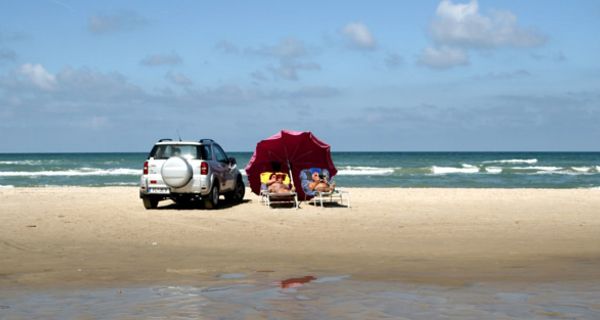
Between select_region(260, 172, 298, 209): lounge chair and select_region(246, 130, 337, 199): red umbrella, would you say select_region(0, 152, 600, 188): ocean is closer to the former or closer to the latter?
select_region(246, 130, 337, 199): red umbrella

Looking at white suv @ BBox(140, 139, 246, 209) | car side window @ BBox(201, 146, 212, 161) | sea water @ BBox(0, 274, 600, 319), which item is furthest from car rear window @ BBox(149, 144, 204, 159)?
sea water @ BBox(0, 274, 600, 319)

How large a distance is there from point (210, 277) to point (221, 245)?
10.3 ft

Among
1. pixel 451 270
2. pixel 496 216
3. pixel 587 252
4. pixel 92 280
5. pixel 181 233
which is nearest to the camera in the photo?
pixel 92 280

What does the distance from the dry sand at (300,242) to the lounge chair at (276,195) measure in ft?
1.23

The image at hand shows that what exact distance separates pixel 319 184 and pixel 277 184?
3.40 ft

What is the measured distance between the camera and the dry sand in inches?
336

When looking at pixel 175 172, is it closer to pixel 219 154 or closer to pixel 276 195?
pixel 219 154

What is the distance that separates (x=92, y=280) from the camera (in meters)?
8.04

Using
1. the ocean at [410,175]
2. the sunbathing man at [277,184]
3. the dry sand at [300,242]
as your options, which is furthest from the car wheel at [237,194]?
the ocean at [410,175]

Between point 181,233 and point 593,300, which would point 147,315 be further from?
point 181,233

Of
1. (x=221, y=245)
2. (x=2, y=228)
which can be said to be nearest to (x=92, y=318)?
(x=221, y=245)

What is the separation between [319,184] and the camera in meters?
18.4

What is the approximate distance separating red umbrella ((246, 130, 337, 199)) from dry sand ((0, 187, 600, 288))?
924mm

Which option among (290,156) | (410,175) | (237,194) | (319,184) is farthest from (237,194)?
(410,175)
